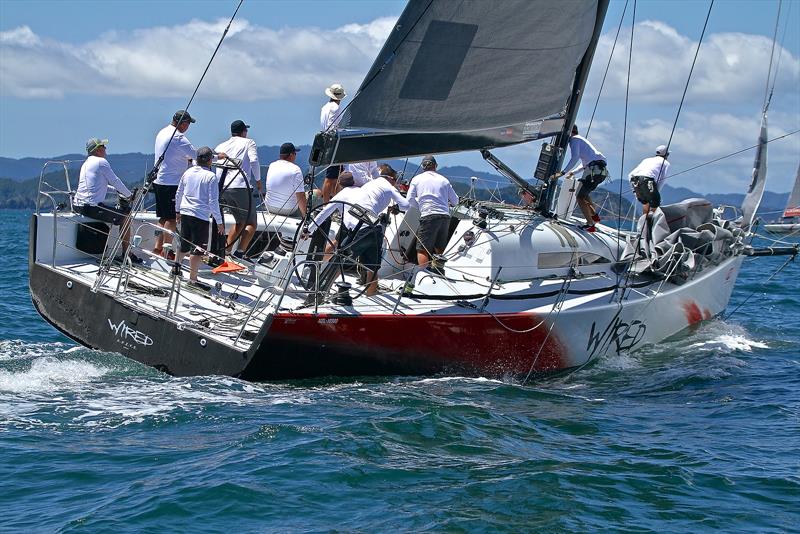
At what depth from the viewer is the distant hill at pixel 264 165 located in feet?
45.7

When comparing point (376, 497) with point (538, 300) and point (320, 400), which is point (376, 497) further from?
point (538, 300)

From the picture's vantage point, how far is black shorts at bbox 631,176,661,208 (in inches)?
533

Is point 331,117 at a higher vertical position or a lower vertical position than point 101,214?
higher

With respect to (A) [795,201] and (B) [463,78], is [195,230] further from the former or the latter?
(A) [795,201]

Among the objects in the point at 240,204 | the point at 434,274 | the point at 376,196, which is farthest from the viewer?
the point at 240,204

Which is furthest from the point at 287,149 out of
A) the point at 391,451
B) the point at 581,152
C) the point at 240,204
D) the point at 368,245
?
the point at 391,451

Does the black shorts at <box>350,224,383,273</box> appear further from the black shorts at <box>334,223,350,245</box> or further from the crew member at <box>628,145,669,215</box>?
the crew member at <box>628,145,669,215</box>

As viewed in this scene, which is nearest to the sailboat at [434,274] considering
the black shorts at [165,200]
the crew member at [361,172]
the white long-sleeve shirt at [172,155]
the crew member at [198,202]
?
the black shorts at [165,200]

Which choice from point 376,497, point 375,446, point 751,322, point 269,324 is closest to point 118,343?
point 269,324

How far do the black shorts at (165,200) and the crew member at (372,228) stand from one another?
7.42ft

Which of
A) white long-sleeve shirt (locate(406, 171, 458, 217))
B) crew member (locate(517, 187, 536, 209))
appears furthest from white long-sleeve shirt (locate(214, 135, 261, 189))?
crew member (locate(517, 187, 536, 209))

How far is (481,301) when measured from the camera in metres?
10.4

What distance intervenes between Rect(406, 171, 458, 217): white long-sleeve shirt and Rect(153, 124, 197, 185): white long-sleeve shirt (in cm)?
263

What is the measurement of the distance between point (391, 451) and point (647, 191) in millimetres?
7067
